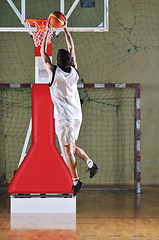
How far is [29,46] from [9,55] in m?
0.43

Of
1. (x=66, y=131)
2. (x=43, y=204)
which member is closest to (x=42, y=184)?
(x=43, y=204)

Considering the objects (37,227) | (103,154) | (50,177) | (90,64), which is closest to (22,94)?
(90,64)

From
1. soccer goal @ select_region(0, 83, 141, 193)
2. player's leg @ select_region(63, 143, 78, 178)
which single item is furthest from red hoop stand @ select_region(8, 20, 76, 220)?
soccer goal @ select_region(0, 83, 141, 193)

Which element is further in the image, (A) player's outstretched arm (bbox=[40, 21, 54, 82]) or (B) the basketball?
(A) player's outstretched arm (bbox=[40, 21, 54, 82])

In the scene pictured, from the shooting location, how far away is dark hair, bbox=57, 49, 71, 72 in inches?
213

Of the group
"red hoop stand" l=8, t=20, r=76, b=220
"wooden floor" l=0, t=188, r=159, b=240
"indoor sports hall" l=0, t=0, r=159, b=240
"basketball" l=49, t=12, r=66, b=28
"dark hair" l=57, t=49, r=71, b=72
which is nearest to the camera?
"wooden floor" l=0, t=188, r=159, b=240

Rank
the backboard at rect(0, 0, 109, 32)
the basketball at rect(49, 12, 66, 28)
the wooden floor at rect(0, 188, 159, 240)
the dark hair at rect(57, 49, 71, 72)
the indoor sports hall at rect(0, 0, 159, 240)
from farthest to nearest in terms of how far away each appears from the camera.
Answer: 1. the indoor sports hall at rect(0, 0, 159, 240)
2. the backboard at rect(0, 0, 109, 32)
3. the dark hair at rect(57, 49, 71, 72)
4. the basketball at rect(49, 12, 66, 28)
5. the wooden floor at rect(0, 188, 159, 240)

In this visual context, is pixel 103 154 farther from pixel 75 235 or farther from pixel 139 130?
pixel 75 235

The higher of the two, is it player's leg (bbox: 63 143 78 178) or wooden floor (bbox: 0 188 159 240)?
player's leg (bbox: 63 143 78 178)

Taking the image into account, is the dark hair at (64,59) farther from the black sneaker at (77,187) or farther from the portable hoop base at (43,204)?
the portable hoop base at (43,204)

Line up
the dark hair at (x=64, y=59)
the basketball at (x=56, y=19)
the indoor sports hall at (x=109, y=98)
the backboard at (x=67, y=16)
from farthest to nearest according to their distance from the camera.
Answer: the indoor sports hall at (x=109, y=98), the backboard at (x=67, y=16), the dark hair at (x=64, y=59), the basketball at (x=56, y=19)

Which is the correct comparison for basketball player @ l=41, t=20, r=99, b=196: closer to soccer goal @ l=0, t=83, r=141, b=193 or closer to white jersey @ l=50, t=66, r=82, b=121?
white jersey @ l=50, t=66, r=82, b=121

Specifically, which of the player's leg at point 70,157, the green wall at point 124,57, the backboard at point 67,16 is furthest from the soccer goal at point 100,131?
the player's leg at point 70,157

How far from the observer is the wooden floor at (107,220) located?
4.63 metres
